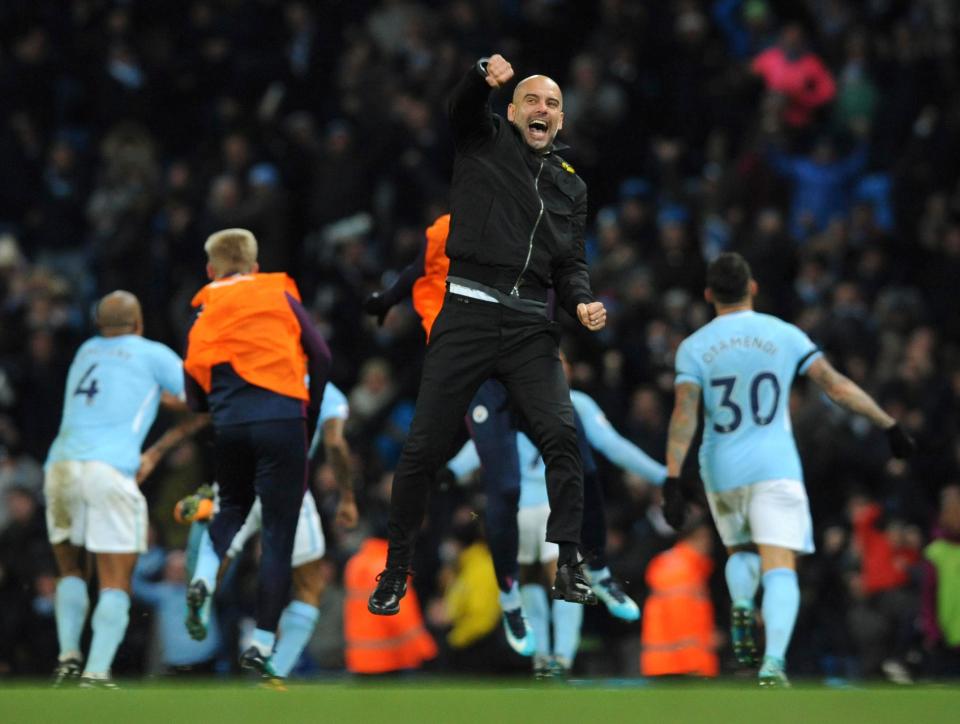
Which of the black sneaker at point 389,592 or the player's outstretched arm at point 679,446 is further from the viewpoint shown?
the player's outstretched arm at point 679,446

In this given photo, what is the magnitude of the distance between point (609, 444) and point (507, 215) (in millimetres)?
3666

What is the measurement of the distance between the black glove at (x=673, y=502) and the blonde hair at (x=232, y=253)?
107 inches

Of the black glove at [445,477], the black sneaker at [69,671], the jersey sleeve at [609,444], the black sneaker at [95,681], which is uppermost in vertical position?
the jersey sleeve at [609,444]

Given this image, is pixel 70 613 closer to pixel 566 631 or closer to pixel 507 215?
pixel 566 631

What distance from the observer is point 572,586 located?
8711 mm

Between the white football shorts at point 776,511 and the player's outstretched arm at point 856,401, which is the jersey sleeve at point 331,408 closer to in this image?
the white football shorts at point 776,511

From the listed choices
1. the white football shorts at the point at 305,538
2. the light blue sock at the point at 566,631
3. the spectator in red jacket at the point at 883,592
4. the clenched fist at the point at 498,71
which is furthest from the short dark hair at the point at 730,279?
the spectator in red jacket at the point at 883,592

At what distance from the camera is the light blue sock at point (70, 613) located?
11555 mm

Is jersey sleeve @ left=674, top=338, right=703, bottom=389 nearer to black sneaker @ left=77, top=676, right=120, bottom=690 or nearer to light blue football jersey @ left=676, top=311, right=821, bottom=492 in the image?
light blue football jersey @ left=676, top=311, right=821, bottom=492

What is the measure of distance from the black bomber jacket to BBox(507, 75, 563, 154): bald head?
0.05 m

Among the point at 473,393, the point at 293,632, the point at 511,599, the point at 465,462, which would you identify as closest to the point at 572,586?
the point at 473,393

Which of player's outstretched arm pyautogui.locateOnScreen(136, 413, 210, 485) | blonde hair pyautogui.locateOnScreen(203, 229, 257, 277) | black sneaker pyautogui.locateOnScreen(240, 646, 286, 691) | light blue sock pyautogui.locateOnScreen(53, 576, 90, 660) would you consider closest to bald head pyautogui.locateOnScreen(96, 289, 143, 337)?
player's outstretched arm pyautogui.locateOnScreen(136, 413, 210, 485)

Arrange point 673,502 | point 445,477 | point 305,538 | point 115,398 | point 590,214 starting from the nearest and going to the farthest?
point 673,502
point 115,398
point 305,538
point 445,477
point 590,214

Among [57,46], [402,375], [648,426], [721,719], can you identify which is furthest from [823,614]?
[57,46]
